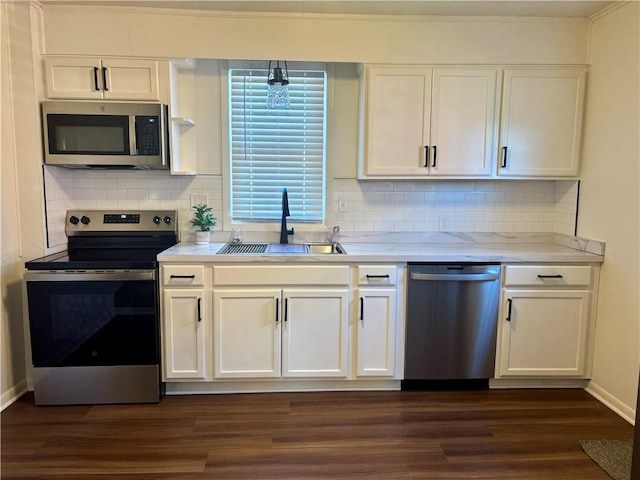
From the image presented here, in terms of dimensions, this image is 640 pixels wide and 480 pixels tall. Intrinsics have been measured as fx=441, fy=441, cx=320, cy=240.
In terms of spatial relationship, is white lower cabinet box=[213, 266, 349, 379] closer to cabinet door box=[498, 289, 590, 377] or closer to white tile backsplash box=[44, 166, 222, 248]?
white tile backsplash box=[44, 166, 222, 248]

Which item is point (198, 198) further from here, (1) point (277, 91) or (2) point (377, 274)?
(2) point (377, 274)

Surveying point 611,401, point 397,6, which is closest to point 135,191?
point 397,6

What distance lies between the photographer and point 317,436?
237cm

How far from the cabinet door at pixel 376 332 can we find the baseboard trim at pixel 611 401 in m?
1.32

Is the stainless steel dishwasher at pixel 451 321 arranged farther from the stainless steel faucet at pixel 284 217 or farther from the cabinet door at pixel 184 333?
the cabinet door at pixel 184 333

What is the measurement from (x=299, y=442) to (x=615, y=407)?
6.36 ft

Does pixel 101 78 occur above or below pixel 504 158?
above

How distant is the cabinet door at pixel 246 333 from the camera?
2734mm

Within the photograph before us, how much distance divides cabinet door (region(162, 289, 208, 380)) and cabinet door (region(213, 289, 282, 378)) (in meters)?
0.09

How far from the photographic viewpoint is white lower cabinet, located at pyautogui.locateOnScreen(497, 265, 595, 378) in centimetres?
282

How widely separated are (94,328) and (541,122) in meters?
3.14

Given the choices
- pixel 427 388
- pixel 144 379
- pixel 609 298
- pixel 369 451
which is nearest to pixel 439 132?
pixel 609 298

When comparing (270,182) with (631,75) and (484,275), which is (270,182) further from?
(631,75)

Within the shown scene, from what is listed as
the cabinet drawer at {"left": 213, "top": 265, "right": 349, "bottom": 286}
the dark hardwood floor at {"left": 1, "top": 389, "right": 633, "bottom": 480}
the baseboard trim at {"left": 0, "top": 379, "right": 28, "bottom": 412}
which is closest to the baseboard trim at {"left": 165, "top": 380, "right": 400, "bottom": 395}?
the dark hardwood floor at {"left": 1, "top": 389, "right": 633, "bottom": 480}
